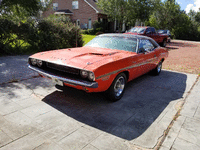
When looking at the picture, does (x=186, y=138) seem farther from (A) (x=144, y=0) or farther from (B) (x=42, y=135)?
(A) (x=144, y=0)

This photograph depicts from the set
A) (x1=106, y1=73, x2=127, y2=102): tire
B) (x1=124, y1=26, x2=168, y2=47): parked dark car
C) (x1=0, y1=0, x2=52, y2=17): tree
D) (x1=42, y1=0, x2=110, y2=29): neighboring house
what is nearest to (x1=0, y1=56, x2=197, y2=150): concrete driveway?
(x1=106, y1=73, x2=127, y2=102): tire

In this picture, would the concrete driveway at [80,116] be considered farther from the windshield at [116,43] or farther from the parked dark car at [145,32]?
the parked dark car at [145,32]

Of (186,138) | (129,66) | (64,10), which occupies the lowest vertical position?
(186,138)

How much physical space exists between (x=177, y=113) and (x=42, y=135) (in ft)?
9.04

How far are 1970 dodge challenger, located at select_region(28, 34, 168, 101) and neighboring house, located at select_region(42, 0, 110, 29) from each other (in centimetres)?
2558

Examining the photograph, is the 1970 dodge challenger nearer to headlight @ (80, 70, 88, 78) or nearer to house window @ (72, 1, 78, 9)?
headlight @ (80, 70, 88, 78)

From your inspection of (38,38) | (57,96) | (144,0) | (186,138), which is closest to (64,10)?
(144,0)

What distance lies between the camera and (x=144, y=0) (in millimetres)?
22672

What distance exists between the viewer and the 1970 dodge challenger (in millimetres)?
3295

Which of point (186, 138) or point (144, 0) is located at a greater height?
point (144, 0)

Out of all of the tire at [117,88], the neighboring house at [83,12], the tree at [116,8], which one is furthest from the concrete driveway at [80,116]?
the neighboring house at [83,12]

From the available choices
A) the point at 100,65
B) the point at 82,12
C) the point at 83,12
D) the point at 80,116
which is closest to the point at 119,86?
the point at 100,65

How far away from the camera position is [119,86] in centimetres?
413

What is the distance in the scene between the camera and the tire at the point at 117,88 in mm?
3805
